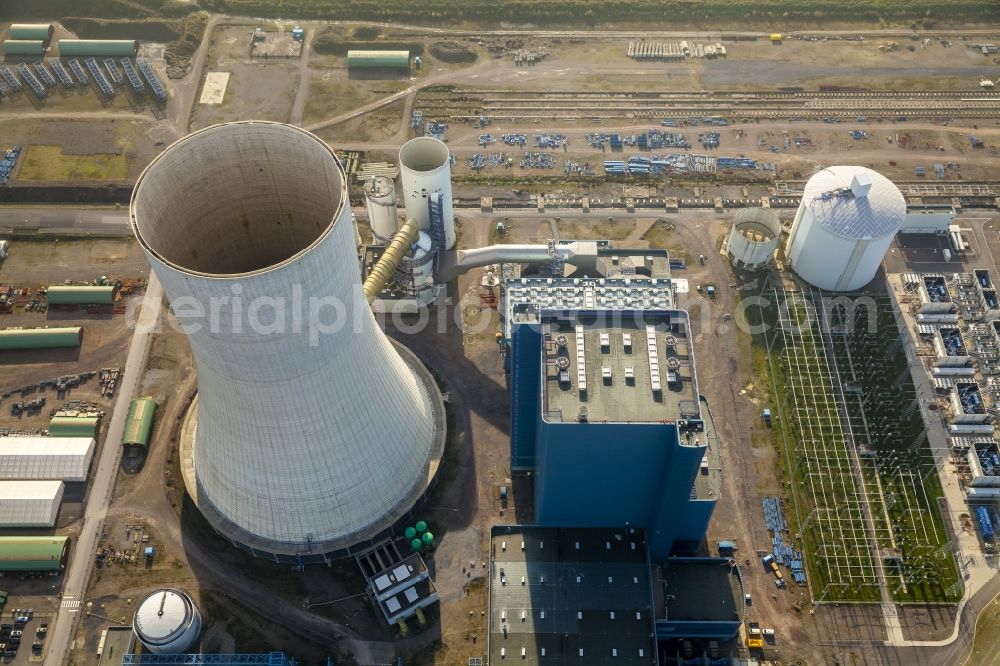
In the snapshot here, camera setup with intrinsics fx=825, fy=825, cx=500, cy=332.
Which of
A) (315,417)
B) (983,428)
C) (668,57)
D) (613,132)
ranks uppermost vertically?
(668,57)

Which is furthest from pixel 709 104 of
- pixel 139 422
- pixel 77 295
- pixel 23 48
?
pixel 23 48

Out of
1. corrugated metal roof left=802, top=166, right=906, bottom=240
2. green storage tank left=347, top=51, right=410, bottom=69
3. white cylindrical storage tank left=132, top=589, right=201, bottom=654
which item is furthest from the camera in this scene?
green storage tank left=347, top=51, right=410, bottom=69

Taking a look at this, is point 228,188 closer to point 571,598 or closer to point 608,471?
point 608,471

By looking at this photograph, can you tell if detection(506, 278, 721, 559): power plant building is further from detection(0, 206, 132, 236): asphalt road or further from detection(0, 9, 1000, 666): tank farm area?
detection(0, 206, 132, 236): asphalt road

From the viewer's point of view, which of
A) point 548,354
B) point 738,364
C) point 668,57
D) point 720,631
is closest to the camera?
point 548,354

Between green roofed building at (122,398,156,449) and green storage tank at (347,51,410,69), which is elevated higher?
green storage tank at (347,51,410,69)

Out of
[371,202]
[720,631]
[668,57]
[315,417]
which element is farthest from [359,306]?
[668,57]

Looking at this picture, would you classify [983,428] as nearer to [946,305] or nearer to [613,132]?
[946,305]

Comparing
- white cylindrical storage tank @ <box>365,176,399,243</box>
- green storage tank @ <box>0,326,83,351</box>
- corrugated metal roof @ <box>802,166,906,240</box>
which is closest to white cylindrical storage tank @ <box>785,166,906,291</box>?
corrugated metal roof @ <box>802,166,906,240</box>
